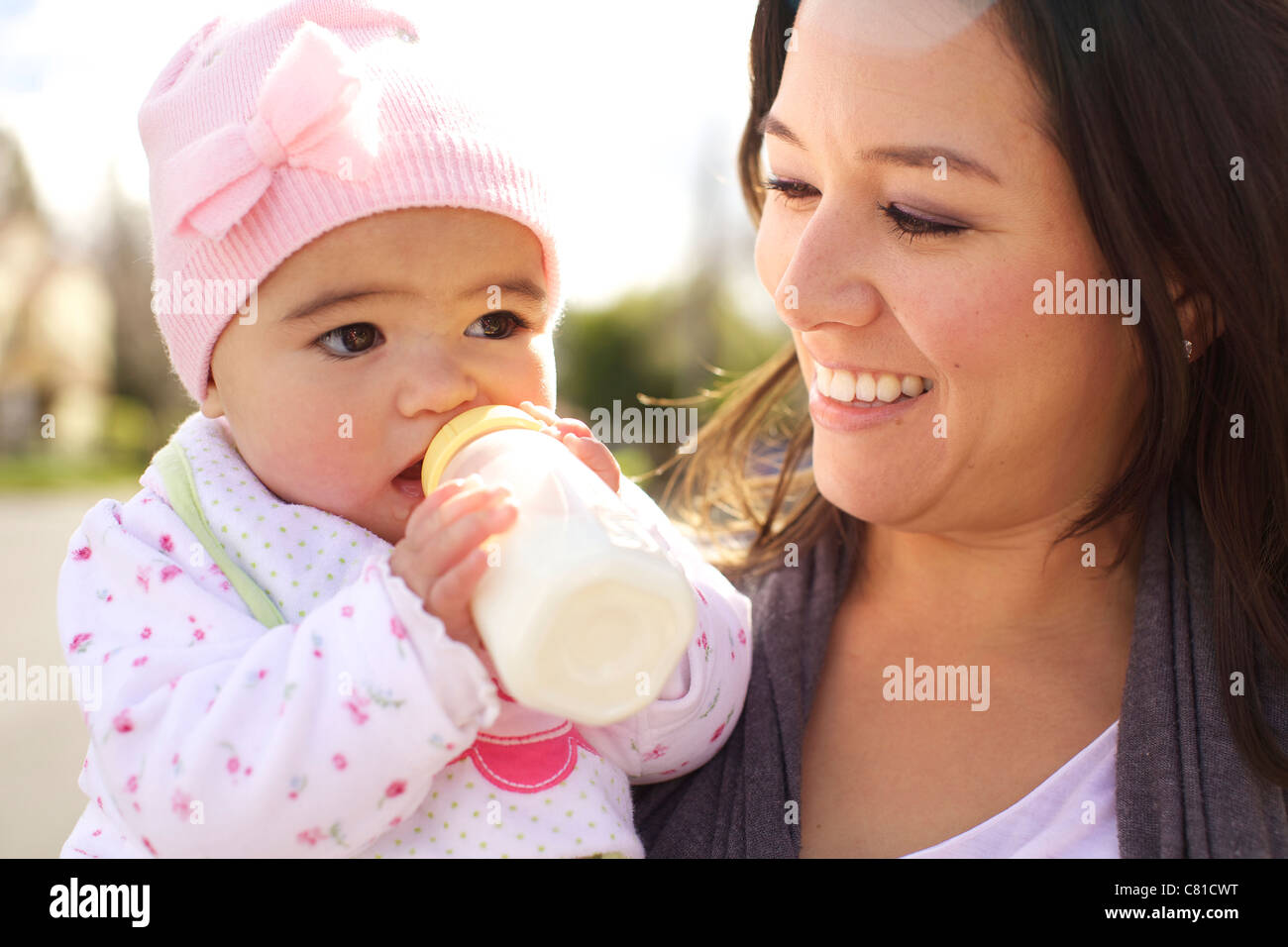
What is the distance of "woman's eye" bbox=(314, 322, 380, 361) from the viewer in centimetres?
194

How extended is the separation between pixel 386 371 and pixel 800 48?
3.45ft

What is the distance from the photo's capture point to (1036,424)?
218 cm

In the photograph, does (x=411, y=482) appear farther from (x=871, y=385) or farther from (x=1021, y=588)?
(x=1021, y=588)

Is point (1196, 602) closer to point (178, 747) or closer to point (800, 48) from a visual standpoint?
point (800, 48)

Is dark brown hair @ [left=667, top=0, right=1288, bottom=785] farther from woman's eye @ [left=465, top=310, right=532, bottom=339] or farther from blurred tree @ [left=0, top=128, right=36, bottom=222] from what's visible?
blurred tree @ [left=0, top=128, right=36, bottom=222]

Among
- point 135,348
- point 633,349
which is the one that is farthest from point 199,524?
point 135,348

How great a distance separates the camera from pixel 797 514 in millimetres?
2793

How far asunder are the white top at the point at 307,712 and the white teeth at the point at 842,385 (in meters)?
0.44

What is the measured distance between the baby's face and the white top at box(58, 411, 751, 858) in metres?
0.08

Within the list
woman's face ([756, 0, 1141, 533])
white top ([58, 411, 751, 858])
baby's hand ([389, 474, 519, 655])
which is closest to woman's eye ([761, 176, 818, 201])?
woman's face ([756, 0, 1141, 533])

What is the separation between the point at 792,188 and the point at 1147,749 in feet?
4.09

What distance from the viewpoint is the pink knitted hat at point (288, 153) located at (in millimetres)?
→ 1886

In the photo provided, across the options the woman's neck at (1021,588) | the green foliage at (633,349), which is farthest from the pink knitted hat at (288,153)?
the green foliage at (633,349)
